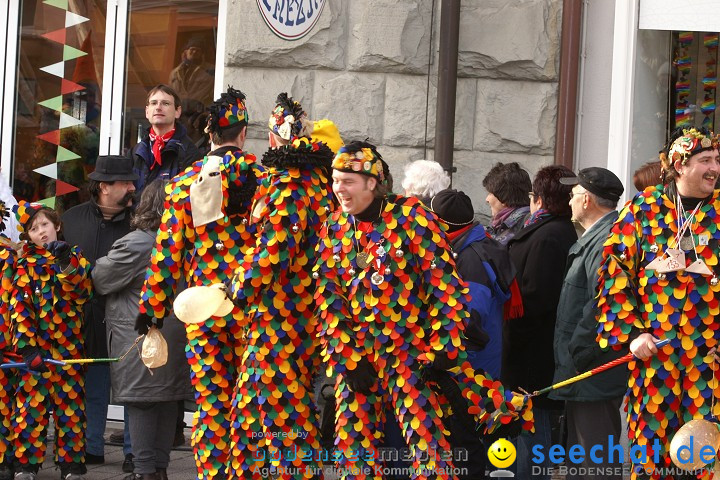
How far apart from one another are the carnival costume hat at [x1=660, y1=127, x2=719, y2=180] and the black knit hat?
101cm

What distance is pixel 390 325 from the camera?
589 cm

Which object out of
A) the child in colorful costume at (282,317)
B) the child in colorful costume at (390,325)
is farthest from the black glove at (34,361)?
the child in colorful costume at (390,325)

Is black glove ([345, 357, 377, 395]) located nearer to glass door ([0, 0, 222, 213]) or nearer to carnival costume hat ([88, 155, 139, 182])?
carnival costume hat ([88, 155, 139, 182])

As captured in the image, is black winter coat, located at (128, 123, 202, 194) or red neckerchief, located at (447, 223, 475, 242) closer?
red neckerchief, located at (447, 223, 475, 242)

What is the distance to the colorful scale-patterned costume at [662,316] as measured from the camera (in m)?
5.81

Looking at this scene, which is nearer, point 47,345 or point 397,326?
point 397,326

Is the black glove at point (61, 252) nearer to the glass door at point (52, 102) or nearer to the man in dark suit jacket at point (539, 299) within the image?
the glass door at point (52, 102)

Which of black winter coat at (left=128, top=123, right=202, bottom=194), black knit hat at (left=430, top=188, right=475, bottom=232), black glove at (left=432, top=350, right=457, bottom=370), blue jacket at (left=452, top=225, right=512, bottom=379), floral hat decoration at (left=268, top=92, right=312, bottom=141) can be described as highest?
floral hat decoration at (left=268, top=92, right=312, bottom=141)

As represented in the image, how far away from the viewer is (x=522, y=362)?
7000 mm

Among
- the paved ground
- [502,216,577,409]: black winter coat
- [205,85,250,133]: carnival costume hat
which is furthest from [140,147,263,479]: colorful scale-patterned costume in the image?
[502,216,577,409]: black winter coat

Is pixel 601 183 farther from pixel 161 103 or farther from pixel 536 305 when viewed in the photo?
pixel 161 103

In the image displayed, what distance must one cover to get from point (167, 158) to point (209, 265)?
2.00m

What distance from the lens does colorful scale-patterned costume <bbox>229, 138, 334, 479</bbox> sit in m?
6.22

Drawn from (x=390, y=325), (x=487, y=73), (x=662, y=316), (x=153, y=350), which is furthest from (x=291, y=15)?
(x=662, y=316)
